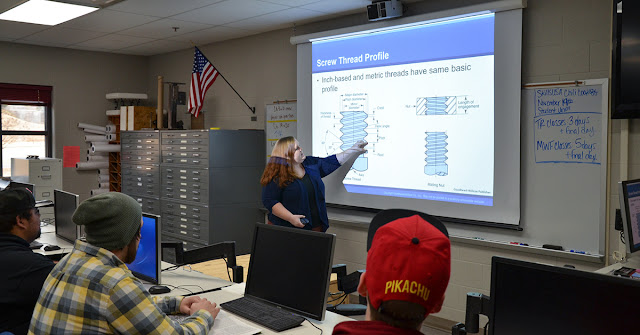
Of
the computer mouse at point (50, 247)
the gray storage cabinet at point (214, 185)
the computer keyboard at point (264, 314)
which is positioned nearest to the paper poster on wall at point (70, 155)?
the gray storage cabinet at point (214, 185)

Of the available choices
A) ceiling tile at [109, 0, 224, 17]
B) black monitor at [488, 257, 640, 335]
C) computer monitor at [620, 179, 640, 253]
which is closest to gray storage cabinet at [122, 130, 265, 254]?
ceiling tile at [109, 0, 224, 17]

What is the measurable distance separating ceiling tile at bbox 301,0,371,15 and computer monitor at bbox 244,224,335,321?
2.57 meters

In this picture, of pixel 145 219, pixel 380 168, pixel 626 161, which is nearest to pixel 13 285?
pixel 145 219

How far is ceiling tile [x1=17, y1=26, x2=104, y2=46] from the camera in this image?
5883mm

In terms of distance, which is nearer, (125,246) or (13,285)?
(125,246)

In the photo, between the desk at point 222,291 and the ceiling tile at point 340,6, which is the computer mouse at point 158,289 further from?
the ceiling tile at point 340,6

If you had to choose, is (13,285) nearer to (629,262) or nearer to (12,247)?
(12,247)

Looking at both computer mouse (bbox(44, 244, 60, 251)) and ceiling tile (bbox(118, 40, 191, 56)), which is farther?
ceiling tile (bbox(118, 40, 191, 56))

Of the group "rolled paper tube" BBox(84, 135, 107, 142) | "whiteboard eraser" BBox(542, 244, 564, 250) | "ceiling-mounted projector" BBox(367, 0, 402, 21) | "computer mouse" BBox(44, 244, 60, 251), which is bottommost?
"computer mouse" BBox(44, 244, 60, 251)

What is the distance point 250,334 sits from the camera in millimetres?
2168

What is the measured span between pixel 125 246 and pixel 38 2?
140 inches

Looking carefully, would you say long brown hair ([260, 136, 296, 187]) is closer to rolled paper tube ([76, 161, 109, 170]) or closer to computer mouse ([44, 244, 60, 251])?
computer mouse ([44, 244, 60, 251])

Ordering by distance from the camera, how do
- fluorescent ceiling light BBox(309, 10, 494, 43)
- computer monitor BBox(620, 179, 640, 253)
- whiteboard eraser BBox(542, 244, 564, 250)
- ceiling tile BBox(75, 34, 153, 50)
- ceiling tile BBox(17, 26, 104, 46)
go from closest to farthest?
computer monitor BBox(620, 179, 640, 253) < whiteboard eraser BBox(542, 244, 564, 250) < fluorescent ceiling light BBox(309, 10, 494, 43) < ceiling tile BBox(17, 26, 104, 46) < ceiling tile BBox(75, 34, 153, 50)

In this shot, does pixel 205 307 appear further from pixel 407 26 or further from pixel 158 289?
pixel 407 26
